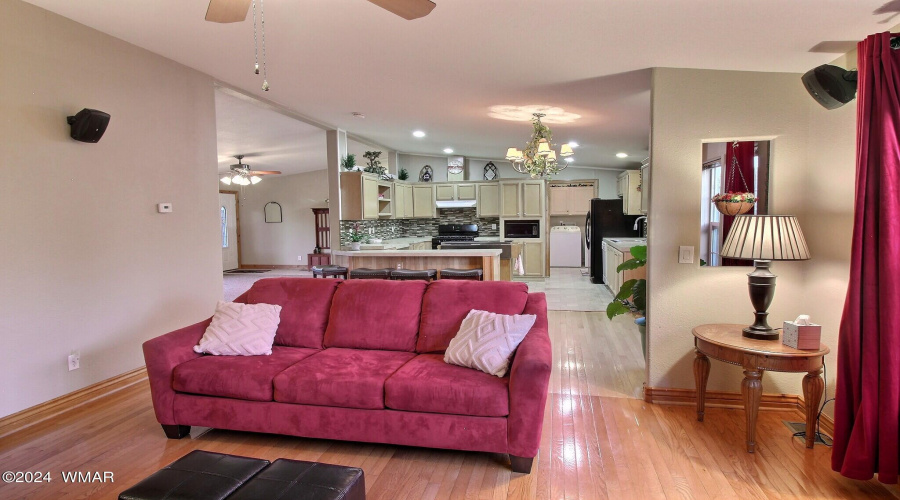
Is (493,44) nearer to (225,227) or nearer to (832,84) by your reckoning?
(832,84)

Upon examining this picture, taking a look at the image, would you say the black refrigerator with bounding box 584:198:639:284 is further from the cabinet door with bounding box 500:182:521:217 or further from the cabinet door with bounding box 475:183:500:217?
the cabinet door with bounding box 475:183:500:217

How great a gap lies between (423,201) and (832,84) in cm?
756

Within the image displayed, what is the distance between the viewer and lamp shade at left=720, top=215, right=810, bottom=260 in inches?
103

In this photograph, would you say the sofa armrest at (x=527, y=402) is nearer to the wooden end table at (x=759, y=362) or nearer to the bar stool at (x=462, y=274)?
the wooden end table at (x=759, y=362)

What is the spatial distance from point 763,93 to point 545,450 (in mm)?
2621

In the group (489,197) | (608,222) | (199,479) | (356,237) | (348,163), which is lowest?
(199,479)

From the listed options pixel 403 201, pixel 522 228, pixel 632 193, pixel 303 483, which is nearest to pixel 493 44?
pixel 303 483

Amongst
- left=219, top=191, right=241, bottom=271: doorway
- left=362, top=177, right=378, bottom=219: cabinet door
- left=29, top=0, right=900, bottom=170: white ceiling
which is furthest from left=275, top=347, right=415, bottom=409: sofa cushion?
left=219, top=191, right=241, bottom=271: doorway

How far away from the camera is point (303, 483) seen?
1725 millimetres

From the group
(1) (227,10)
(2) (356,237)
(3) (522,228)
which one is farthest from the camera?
(3) (522,228)

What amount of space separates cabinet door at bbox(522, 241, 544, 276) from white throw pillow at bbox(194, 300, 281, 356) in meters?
6.75

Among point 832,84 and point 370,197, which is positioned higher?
point 832,84

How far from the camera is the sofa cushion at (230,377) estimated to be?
2.71 metres

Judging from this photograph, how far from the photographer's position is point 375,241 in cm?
686
